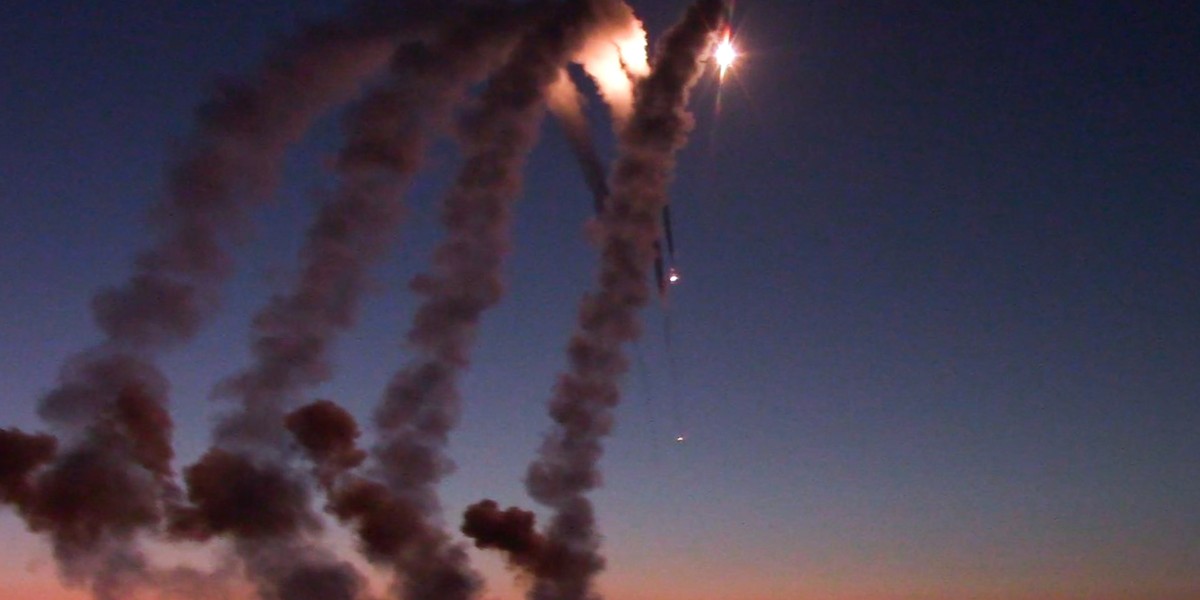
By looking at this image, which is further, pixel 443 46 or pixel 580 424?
pixel 580 424

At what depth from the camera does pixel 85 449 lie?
3381 centimetres

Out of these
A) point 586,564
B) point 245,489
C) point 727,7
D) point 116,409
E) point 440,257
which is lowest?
point 586,564

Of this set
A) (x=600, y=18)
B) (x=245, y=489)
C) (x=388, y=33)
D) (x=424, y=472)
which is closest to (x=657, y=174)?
(x=600, y=18)

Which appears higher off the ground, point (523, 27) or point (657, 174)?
point (523, 27)

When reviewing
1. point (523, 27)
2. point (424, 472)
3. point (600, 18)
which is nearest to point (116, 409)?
point (424, 472)

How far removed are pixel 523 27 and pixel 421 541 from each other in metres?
17.9

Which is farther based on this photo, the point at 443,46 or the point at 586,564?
the point at 586,564

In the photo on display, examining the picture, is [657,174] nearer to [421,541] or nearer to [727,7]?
[727,7]

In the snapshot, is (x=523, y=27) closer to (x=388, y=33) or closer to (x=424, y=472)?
(x=388, y=33)

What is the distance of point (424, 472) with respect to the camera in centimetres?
3359

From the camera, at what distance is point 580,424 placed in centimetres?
3488

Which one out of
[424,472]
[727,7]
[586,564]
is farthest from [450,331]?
[727,7]

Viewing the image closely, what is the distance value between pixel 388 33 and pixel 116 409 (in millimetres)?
15908

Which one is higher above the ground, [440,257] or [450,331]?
[440,257]
